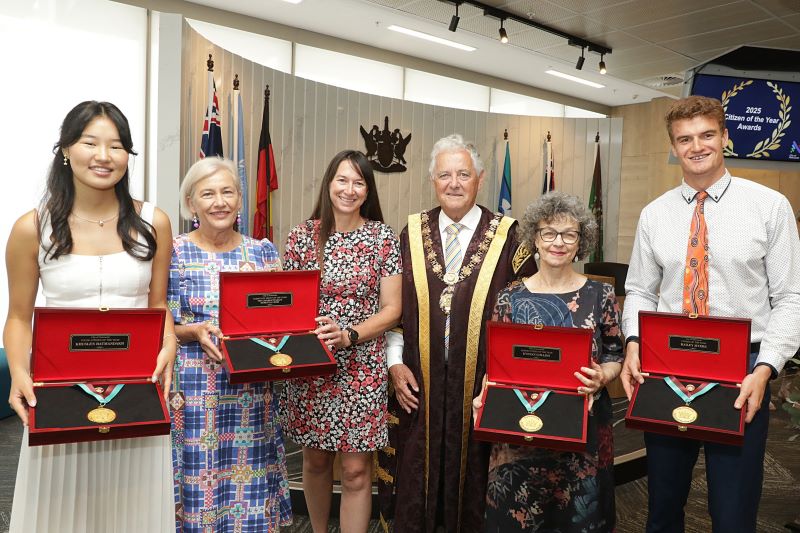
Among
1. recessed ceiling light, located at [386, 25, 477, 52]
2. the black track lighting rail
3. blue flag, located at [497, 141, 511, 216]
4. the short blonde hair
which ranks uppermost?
recessed ceiling light, located at [386, 25, 477, 52]

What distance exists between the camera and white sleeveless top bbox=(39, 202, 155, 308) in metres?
1.64

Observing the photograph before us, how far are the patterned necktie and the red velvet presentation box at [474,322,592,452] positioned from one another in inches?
14.2

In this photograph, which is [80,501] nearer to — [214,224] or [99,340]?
[99,340]

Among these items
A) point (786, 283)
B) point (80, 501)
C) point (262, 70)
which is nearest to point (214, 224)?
point (80, 501)

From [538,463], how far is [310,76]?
621 cm

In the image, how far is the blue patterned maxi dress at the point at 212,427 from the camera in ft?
6.32

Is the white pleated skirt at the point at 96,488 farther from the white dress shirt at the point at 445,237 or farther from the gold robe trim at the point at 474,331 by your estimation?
the gold robe trim at the point at 474,331

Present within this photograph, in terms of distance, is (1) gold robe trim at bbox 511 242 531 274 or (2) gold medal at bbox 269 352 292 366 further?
(1) gold robe trim at bbox 511 242 531 274

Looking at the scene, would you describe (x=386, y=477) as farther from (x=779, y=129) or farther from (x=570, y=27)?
(x=570, y=27)

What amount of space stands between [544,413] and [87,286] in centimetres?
127

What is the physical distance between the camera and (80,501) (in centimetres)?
161

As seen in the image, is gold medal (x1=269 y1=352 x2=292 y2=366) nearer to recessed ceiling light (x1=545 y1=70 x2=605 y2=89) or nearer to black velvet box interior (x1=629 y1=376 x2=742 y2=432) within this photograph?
black velvet box interior (x1=629 y1=376 x2=742 y2=432)

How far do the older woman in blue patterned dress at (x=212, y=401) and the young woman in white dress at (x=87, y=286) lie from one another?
22cm

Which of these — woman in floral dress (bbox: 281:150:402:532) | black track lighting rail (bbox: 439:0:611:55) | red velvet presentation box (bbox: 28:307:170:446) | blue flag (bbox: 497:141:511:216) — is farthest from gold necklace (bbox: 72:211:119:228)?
blue flag (bbox: 497:141:511:216)
